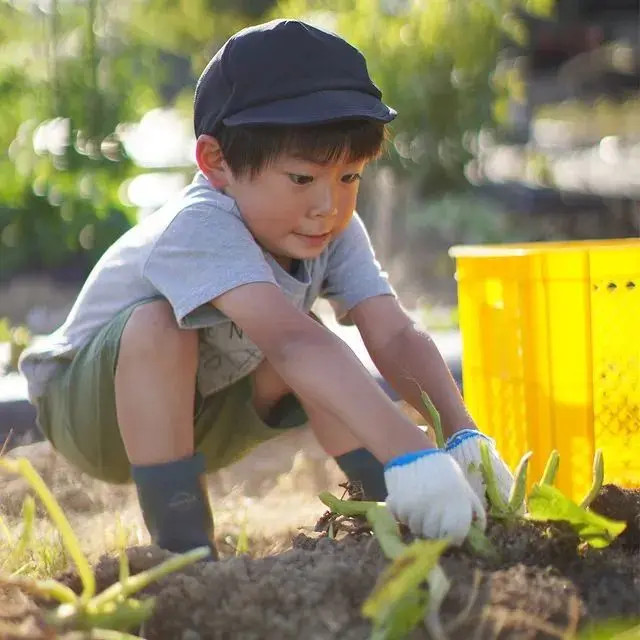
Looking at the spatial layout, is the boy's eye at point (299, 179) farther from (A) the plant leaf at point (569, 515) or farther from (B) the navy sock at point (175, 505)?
(A) the plant leaf at point (569, 515)

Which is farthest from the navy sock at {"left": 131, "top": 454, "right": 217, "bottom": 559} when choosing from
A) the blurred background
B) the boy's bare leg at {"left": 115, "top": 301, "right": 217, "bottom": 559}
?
the blurred background

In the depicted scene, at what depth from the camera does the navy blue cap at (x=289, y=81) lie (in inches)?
A: 69.6

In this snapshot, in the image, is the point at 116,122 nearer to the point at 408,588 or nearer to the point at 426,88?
the point at 426,88

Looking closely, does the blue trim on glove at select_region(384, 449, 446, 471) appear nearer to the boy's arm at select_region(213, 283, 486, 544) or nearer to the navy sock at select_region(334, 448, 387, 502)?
the boy's arm at select_region(213, 283, 486, 544)

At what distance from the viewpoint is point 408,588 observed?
1177 mm

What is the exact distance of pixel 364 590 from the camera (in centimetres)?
131

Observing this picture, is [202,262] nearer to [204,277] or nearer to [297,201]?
[204,277]

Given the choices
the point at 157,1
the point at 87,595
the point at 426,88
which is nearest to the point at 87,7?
the point at 426,88

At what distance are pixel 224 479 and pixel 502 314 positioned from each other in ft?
2.41

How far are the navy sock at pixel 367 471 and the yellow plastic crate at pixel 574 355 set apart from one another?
0.28 m

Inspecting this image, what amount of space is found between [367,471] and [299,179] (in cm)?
54

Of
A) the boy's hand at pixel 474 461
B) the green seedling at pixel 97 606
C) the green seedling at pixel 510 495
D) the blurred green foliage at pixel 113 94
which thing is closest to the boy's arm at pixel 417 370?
the boy's hand at pixel 474 461

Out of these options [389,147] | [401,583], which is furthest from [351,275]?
[389,147]

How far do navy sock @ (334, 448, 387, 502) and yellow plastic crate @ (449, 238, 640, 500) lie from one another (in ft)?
0.92
